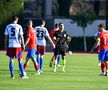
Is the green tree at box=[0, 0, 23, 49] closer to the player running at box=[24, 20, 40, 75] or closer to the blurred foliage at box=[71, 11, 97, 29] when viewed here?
the blurred foliage at box=[71, 11, 97, 29]

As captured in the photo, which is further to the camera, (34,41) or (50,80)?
(34,41)

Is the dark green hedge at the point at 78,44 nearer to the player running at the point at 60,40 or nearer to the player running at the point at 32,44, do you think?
the player running at the point at 60,40

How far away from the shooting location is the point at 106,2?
228 feet

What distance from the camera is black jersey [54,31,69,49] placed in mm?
25927

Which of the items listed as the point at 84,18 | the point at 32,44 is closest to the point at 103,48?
the point at 32,44

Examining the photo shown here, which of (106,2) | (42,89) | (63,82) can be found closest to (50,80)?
(63,82)

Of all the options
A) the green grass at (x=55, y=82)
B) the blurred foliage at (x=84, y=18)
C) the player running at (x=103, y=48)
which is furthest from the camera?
the blurred foliage at (x=84, y=18)

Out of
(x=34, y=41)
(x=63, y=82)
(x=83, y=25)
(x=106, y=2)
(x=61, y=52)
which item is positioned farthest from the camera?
(x=106, y=2)

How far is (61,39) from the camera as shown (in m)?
26.0

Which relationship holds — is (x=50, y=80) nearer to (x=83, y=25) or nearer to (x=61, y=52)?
(x=61, y=52)

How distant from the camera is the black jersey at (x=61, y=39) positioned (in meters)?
25.9

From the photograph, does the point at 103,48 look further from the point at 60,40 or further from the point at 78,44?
the point at 78,44

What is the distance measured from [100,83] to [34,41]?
173 inches

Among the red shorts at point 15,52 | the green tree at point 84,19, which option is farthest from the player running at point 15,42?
the green tree at point 84,19
